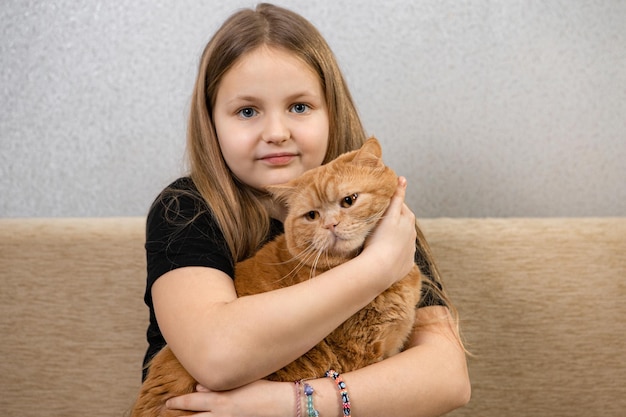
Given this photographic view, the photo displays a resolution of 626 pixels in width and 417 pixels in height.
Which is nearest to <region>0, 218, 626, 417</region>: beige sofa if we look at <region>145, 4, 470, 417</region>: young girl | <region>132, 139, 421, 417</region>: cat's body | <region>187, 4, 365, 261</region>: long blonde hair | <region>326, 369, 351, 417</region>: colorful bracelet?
<region>145, 4, 470, 417</region>: young girl

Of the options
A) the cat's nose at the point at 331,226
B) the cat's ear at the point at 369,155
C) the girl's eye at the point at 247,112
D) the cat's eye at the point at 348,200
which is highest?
the girl's eye at the point at 247,112

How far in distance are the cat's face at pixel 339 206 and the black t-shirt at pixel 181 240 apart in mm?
165

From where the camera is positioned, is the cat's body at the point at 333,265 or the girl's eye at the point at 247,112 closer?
the cat's body at the point at 333,265

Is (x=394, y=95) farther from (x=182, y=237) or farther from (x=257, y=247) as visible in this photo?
(x=182, y=237)

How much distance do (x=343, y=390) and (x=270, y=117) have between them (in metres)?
0.58

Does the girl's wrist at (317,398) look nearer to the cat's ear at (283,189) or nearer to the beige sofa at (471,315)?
the cat's ear at (283,189)

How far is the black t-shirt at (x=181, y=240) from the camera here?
1204 millimetres

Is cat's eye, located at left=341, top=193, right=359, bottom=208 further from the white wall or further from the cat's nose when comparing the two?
the white wall

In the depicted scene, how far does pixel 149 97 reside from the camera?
76.7 inches

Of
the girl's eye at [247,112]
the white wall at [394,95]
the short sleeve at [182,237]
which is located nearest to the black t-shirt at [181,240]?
the short sleeve at [182,237]

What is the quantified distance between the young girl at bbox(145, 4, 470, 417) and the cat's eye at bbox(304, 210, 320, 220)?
0.38 ft

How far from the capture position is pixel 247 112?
1322 millimetres

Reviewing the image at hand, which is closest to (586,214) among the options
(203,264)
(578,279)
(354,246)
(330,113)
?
(578,279)

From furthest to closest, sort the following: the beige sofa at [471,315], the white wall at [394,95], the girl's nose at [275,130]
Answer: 1. the white wall at [394,95]
2. the beige sofa at [471,315]
3. the girl's nose at [275,130]
